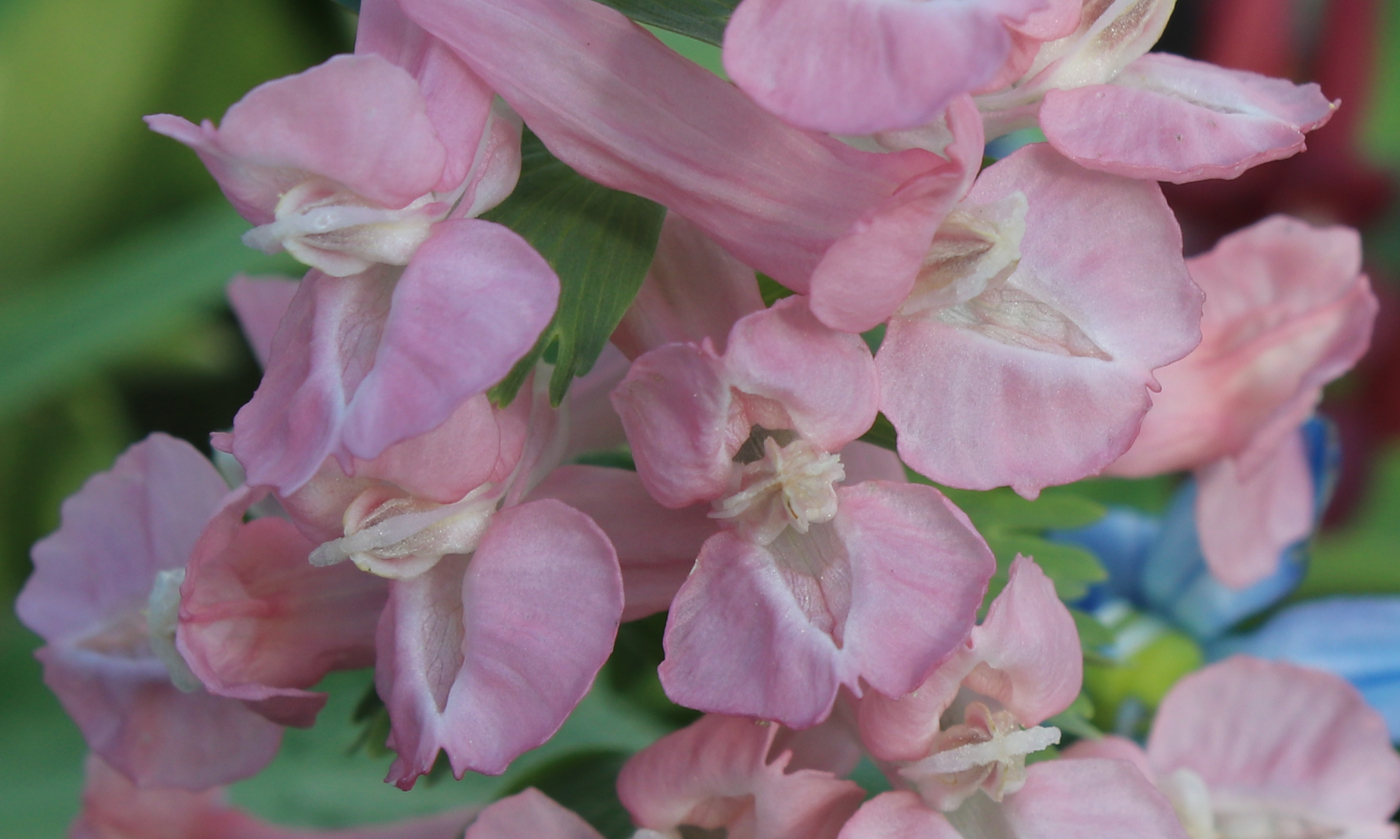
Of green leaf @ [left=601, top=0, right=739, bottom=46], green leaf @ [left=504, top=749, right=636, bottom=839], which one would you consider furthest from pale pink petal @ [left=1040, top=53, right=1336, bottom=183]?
green leaf @ [left=504, top=749, right=636, bottom=839]

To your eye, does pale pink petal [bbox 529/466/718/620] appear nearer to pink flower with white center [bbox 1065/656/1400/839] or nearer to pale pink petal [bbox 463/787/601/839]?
pale pink petal [bbox 463/787/601/839]

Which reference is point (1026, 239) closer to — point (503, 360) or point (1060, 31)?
point (1060, 31)

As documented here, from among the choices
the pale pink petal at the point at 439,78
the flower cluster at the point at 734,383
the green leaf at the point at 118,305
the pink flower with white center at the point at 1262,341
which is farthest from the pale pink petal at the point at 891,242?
the green leaf at the point at 118,305

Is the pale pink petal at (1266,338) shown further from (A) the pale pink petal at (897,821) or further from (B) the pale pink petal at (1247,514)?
(A) the pale pink petal at (897,821)

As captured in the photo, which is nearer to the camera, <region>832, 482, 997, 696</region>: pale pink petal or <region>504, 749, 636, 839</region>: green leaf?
<region>832, 482, 997, 696</region>: pale pink petal

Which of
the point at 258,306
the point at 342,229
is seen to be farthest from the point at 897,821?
the point at 258,306

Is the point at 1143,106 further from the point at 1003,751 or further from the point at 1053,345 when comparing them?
the point at 1003,751

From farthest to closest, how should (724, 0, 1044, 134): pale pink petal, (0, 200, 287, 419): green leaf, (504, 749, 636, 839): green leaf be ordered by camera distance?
(0, 200, 287, 419): green leaf
(504, 749, 636, 839): green leaf
(724, 0, 1044, 134): pale pink petal
